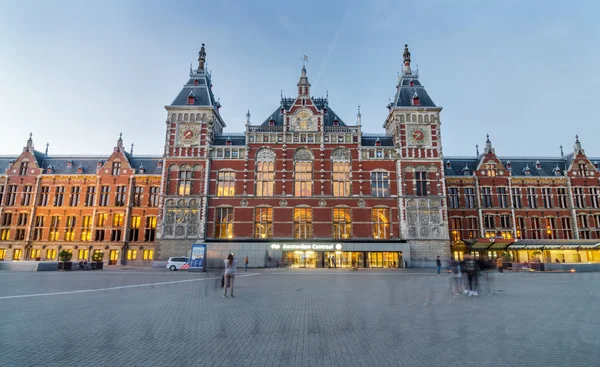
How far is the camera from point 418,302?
12734mm

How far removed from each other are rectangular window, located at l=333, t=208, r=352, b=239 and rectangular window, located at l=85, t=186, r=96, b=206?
36729 mm

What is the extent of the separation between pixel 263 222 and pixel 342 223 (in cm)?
1013

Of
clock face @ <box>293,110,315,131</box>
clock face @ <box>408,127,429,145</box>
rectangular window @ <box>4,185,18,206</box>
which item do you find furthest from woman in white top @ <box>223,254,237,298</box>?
rectangular window @ <box>4,185,18,206</box>

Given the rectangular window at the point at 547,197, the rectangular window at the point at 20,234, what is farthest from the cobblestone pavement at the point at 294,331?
the rectangular window at the point at 20,234

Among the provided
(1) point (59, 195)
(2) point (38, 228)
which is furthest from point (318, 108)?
(2) point (38, 228)

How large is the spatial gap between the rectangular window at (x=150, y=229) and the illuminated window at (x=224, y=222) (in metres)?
12.8

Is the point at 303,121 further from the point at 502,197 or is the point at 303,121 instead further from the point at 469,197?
the point at 502,197

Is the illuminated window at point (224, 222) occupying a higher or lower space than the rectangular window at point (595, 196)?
lower

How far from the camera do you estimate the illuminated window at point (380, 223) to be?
42.2 m

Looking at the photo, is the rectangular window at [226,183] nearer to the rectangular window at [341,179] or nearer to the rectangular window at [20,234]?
the rectangular window at [341,179]

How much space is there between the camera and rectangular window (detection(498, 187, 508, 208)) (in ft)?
159

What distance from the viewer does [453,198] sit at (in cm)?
4903

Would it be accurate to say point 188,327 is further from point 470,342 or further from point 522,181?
point 522,181

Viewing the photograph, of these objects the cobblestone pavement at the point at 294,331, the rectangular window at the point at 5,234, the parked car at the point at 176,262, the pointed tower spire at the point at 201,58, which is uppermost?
the pointed tower spire at the point at 201,58
